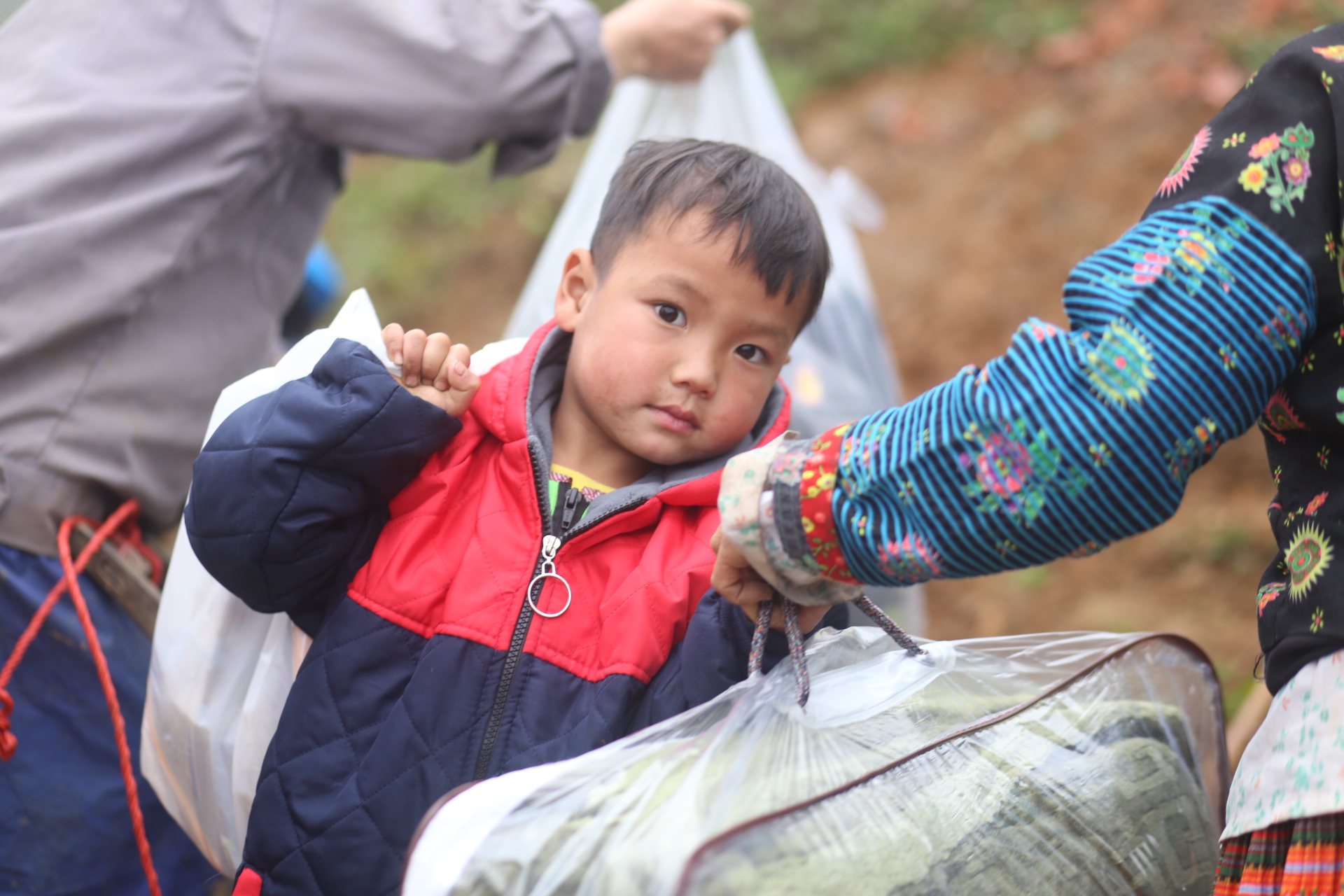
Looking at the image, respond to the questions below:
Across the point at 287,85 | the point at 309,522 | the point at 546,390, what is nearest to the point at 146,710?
the point at 309,522

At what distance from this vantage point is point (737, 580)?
3.53ft

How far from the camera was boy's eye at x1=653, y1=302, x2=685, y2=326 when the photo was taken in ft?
4.41

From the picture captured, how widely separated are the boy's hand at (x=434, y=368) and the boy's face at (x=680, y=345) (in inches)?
6.2

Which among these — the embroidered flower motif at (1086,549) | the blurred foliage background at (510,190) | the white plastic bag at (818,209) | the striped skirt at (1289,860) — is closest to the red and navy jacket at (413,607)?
the embroidered flower motif at (1086,549)

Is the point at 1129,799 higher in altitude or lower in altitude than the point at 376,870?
higher

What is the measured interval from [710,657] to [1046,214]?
3.23 meters

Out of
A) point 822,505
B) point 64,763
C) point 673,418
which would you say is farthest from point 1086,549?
point 64,763

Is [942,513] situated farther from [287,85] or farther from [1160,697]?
[287,85]

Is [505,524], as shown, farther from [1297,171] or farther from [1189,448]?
[1297,171]

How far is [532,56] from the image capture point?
1736mm

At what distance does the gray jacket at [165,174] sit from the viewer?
141 centimetres

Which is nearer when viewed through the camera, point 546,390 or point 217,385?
point 546,390

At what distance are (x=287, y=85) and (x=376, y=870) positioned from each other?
1126 mm

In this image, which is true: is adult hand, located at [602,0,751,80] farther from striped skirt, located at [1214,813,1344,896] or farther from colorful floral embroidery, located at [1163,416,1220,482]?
striped skirt, located at [1214,813,1344,896]
